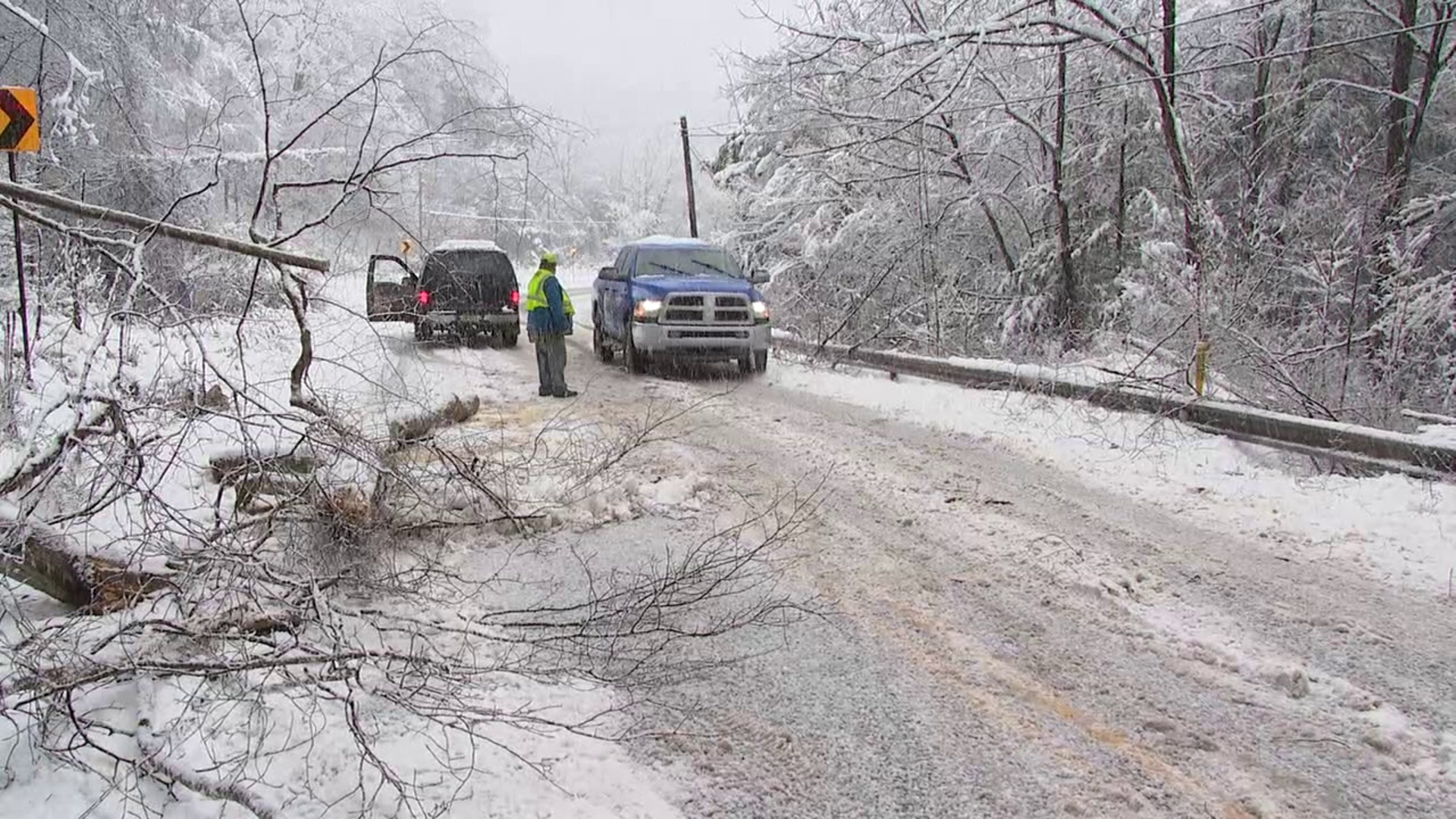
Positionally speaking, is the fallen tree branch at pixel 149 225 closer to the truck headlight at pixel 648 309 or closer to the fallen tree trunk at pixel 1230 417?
the fallen tree trunk at pixel 1230 417

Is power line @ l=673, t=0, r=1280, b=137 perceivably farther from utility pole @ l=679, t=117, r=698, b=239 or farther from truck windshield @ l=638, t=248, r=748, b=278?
utility pole @ l=679, t=117, r=698, b=239

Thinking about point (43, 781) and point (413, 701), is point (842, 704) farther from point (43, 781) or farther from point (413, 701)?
point (43, 781)

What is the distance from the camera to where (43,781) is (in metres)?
3.23

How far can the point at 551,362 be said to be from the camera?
12.0m

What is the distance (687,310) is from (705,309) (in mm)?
265

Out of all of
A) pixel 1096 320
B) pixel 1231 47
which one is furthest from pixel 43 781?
pixel 1231 47

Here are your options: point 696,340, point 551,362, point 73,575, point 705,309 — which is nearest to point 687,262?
point 705,309

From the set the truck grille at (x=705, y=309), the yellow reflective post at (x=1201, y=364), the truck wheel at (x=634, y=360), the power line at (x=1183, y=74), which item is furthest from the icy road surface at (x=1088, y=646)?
the power line at (x=1183, y=74)

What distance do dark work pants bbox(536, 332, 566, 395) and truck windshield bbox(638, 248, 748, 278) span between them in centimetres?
309

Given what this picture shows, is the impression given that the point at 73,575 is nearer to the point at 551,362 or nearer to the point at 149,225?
the point at 149,225

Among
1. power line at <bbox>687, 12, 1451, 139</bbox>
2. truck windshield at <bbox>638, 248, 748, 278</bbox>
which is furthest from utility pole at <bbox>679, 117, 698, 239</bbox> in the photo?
truck windshield at <bbox>638, 248, 748, 278</bbox>

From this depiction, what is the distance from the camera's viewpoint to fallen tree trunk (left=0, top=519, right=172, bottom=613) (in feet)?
12.2

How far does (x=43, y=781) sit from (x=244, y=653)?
2.38ft

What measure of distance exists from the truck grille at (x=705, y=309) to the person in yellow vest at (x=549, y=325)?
1.80 m
